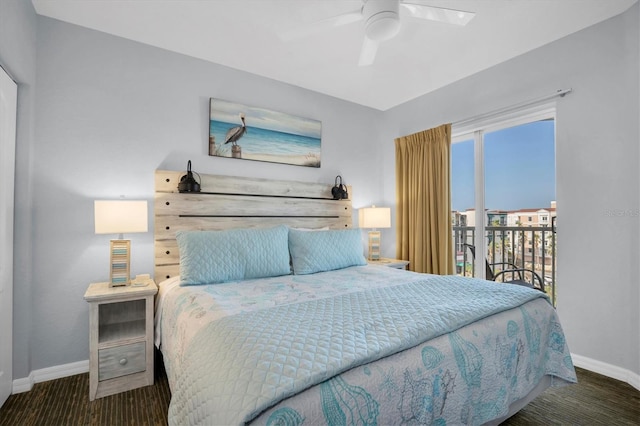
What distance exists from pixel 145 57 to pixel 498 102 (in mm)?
3225

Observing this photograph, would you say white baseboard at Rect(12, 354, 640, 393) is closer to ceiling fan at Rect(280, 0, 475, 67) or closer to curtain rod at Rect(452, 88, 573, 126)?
curtain rod at Rect(452, 88, 573, 126)

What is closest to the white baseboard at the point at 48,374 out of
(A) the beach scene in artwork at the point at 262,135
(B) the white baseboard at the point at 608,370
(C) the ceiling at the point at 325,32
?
(A) the beach scene in artwork at the point at 262,135

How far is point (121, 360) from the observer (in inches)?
80.0

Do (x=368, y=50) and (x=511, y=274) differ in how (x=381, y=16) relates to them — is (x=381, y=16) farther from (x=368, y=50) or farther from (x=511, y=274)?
(x=511, y=274)

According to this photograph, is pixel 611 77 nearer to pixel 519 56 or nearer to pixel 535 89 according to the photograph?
pixel 535 89

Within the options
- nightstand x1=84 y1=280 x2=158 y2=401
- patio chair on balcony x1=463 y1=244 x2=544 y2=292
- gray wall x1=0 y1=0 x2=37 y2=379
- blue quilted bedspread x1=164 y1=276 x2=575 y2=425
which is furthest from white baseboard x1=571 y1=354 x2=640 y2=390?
gray wall x1=0 y1=0 x2=37 y2=379

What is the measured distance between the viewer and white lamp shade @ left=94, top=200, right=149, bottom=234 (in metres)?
2.07

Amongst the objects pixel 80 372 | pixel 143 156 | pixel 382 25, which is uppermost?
pixel 382 25

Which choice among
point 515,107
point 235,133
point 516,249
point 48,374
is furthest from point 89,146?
point 516,249

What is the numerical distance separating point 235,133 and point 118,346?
6.45 ft

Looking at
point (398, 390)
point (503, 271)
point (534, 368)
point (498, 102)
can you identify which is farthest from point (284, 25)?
point (503, 271)

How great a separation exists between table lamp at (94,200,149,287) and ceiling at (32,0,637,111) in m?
1.38

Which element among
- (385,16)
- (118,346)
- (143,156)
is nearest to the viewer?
(385,16)

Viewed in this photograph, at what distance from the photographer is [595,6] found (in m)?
2.13
